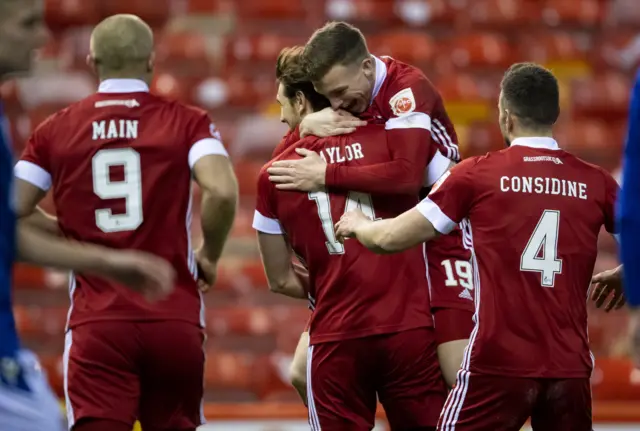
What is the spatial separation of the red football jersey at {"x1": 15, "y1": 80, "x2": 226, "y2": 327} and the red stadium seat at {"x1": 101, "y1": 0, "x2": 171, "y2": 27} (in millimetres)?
6940

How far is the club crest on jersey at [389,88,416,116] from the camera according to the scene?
4.71m

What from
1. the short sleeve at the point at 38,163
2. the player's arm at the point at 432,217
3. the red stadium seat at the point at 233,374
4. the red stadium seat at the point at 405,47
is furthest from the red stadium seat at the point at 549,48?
the player's arm at the point at 432,217

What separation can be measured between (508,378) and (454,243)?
83 cm

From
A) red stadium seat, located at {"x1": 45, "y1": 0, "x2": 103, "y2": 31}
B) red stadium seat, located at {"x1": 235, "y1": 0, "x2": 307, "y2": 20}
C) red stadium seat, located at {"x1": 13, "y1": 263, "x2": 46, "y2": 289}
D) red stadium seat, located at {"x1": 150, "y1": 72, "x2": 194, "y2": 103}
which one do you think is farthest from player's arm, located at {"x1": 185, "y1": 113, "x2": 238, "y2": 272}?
red stadium seat, located at {"x1": 45, "y1": 0, "x2": 103, "y2": 31}

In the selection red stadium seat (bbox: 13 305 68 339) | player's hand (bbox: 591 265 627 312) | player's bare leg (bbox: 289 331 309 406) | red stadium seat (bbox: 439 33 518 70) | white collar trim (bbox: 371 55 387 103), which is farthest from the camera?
red stadium seat (bbox: 439 33 518 70)

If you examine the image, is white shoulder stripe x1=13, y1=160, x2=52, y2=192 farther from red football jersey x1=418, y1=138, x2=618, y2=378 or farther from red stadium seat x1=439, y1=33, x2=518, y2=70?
red stadium seat x1=439, y1=33, x2=518, y2=70


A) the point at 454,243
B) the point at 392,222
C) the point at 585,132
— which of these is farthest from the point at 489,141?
the point at 392,222

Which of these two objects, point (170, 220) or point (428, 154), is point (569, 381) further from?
point (170, 220)

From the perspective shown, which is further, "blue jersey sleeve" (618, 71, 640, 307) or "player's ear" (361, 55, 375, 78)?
"player's ear" (361, 55, 375, 78)

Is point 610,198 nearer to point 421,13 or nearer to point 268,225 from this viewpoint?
point 268,225

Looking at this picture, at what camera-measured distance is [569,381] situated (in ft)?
14.0

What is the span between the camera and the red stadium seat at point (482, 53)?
450 inches

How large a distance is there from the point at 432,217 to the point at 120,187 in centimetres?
143

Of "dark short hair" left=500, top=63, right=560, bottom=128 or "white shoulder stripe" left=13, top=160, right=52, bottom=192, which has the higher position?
"dark short hair" left=500, top=63, right=560, bottom=128
